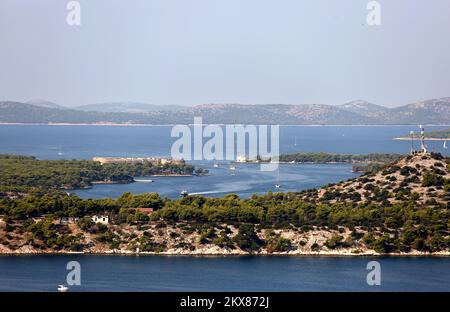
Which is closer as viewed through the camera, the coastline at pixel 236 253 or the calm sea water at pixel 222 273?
the calm sea water at pixel 222 273

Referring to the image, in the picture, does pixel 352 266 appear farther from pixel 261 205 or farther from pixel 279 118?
pixel 279 118

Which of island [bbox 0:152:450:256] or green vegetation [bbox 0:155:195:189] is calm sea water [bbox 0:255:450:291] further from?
green vegetation [bbox 0:155:195:189]

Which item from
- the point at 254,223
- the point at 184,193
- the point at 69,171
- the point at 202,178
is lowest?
the point at 202,178

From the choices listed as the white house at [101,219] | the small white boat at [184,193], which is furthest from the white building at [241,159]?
the white house at [101,219]
